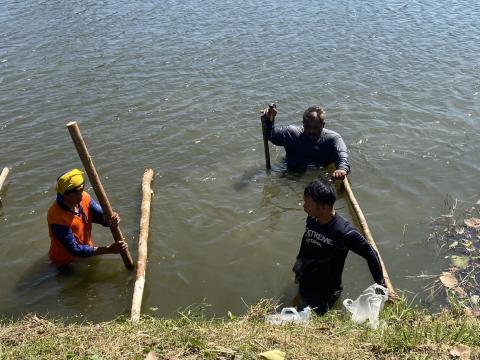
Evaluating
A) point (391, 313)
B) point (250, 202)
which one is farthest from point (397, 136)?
point (391, 313)

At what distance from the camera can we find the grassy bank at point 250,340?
3938mm

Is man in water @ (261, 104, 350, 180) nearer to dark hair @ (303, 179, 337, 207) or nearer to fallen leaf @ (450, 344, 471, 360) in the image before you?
dark hair @ (303, 179, 337, 207)

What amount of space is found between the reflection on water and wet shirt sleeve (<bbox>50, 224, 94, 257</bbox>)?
68 centimetres

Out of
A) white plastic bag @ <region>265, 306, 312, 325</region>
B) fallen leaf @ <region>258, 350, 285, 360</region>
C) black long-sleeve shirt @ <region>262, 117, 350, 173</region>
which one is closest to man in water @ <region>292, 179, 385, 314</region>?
white plastic bag @ <region>265, 306, 312, 325</region>

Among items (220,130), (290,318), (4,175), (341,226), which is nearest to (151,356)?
Answer: (290,318)

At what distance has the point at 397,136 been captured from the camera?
10086 millimetres

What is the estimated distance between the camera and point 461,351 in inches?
153

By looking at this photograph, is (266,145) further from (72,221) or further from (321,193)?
(321,193)

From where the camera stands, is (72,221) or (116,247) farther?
(116,247)

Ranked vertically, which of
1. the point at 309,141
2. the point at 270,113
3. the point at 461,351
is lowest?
the point at 461,351

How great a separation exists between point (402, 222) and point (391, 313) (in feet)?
10.3

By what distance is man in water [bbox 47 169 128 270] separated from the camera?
566 cm

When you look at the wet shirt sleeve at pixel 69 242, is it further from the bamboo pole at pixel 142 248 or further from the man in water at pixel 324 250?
the man in water at pixel 324 250

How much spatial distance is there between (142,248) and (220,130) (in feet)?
14.9
